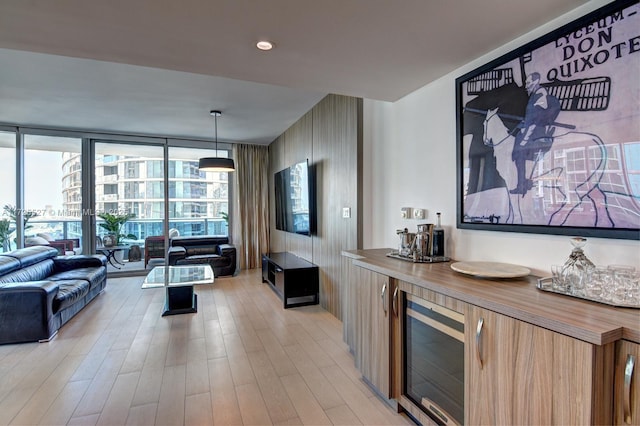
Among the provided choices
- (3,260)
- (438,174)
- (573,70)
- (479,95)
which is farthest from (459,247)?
(3,260)

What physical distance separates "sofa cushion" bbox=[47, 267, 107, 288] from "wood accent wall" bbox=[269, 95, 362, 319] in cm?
288

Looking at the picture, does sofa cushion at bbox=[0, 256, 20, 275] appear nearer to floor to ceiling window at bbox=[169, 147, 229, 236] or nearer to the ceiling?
the ceiling

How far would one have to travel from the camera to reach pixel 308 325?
347 centimetres

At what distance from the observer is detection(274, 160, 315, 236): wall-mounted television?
4371 millimetres

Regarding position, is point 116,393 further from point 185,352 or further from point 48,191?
point 48,191

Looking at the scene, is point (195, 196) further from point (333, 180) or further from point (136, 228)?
point (333, 180)

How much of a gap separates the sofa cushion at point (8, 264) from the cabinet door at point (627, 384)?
4928 mm

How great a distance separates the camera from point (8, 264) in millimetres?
3508

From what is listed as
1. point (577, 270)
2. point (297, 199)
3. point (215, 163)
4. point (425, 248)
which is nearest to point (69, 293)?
point (215, 163)

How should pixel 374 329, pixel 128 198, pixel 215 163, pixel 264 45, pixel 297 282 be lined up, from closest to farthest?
1. pixel 264 45
2. pixel 374 329
3. pixel 297 282
4. pixel 215 163
5. pixel 128 198

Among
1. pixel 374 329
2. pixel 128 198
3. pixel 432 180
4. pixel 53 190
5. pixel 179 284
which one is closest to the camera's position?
pixel 374 329

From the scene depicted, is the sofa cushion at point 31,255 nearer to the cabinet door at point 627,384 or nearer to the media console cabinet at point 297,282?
the media console cabinet at point 297,282

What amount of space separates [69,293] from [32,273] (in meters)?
0.87

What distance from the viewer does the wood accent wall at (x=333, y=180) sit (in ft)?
11.0
